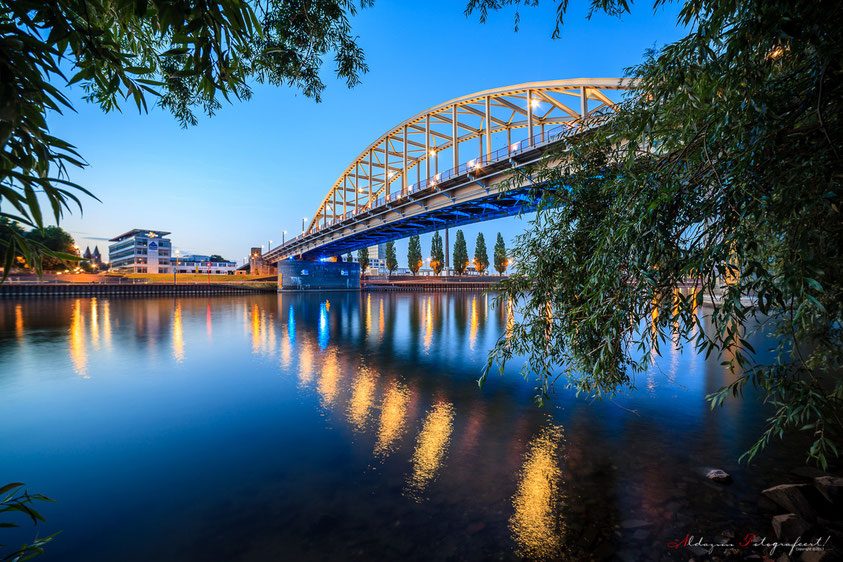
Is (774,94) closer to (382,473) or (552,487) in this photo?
(552,487)

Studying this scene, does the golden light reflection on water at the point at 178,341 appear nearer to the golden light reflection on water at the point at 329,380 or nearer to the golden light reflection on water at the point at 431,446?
the golden light reflection on water at the point at 329,380

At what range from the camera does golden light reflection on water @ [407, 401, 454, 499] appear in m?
5.60

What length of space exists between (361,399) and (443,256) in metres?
95.6

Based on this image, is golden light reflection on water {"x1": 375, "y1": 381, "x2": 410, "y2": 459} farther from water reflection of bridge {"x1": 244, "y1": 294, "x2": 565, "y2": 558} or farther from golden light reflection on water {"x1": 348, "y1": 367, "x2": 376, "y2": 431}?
golden light reflection on water {"x1": 348, "y1": 367, "x2": 376, "y2": 431}

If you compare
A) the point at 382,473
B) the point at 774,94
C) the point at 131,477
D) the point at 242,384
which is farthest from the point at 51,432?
the point at 774,94

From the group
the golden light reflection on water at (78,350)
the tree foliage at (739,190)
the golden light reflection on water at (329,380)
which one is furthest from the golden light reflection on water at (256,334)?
the tree foliage at (739,190)

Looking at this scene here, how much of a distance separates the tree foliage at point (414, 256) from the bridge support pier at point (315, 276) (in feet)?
85.5

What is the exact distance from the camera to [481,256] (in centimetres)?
10712

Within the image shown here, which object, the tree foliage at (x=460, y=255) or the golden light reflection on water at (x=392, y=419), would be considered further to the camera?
the tree foliage at (x=460, y=255)

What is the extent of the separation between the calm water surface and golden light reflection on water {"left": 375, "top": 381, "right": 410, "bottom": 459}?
60mm

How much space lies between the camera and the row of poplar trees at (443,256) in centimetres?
10169

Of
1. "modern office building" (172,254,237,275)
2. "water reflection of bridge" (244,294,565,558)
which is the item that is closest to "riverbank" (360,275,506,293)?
"modern office building" (172,254,237,275)

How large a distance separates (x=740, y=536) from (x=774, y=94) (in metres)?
4.90

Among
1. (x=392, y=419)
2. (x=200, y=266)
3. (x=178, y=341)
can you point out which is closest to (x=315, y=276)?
(x=178, y=341)
